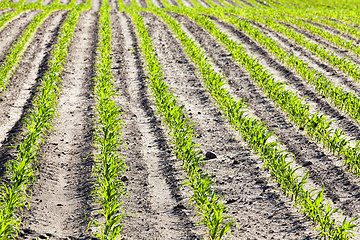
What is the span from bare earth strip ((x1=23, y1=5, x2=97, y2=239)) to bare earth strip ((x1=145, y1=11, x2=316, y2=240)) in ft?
6.11

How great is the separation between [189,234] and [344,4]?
34.5m

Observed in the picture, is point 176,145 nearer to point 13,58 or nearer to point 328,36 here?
point 13,58

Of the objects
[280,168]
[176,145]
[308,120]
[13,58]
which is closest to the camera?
[280,168]

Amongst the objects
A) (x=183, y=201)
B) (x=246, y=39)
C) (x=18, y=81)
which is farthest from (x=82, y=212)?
(x=246, y=39)

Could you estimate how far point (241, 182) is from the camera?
20.5ft

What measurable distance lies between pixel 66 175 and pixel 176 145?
1898mm

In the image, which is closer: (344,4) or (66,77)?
(66,77)

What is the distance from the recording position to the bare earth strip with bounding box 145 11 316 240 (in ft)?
16.9

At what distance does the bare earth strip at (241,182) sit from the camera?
5163 mm

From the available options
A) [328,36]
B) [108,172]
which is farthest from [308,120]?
[328,36]

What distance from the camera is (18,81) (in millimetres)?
10828


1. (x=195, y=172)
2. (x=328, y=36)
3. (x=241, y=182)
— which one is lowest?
(x=328, y=36)

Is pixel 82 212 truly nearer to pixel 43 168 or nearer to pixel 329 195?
pixel 43 168

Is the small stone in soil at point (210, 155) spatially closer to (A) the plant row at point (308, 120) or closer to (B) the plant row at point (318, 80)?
(A) the plant row at point (308, 120)
